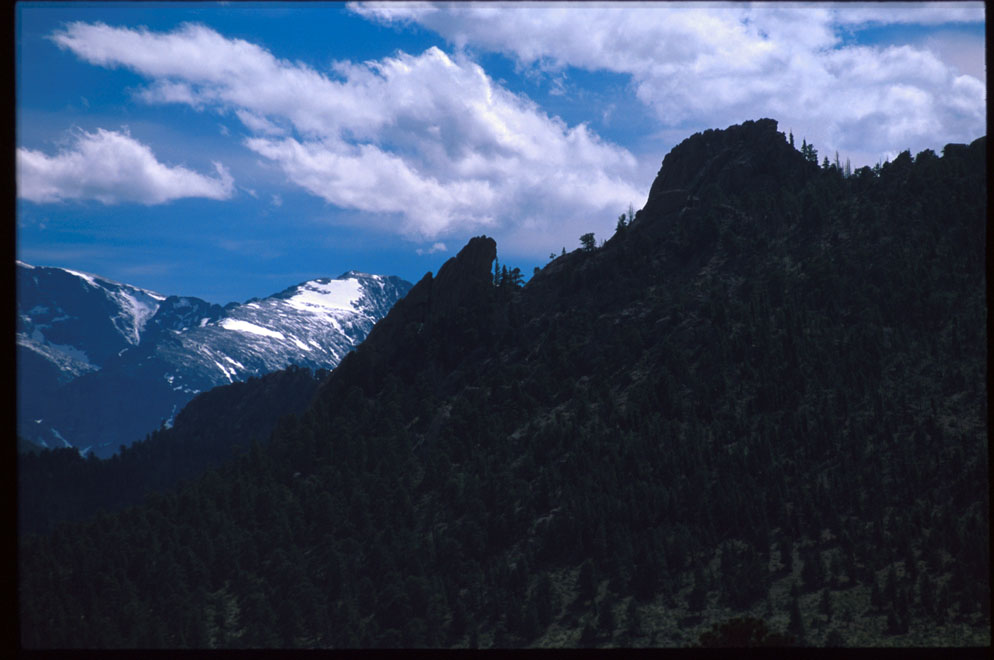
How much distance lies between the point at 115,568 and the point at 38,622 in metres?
10.1

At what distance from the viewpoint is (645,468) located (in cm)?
8294

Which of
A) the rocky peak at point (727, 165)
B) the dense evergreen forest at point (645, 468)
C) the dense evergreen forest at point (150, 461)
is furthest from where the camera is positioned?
the dense evergreen forest at point (150, 461)

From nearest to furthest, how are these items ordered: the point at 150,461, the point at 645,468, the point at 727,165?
the point at 645,468, the point at 727,165, the point at 150,461

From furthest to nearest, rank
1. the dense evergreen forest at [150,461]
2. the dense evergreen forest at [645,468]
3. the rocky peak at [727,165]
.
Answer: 1. the dense evergreen forest at [150,461]
2. the rocky peak at [727,165]
3. the dense evergreen forest at [645,468]

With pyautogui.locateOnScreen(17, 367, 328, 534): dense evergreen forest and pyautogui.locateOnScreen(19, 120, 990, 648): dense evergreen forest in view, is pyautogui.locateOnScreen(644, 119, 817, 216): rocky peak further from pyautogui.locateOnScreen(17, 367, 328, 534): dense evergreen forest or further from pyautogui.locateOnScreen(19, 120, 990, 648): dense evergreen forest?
pyautogui.locateOnScreen(17, 367, 328, 534): dense evergreen forest

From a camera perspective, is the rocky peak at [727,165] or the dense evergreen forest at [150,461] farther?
the dense evergreen forest at [150,461]

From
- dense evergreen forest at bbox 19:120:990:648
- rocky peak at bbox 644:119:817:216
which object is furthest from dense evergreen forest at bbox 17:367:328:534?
rocky peak at bbox 644:119:817:216

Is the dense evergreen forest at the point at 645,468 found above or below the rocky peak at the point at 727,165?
below

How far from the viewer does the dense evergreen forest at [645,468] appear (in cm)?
6681

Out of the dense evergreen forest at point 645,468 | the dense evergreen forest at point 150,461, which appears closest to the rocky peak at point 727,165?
the dense evergreen forest at point 645,468

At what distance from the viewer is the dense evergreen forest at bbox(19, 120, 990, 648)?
66.8 m

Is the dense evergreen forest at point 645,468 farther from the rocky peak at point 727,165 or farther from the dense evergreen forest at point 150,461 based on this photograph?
the dense evergreen forest at point 150,461

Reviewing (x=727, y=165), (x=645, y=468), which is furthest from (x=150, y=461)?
(x=645, y=468)

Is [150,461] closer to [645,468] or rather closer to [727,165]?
[727,165]
